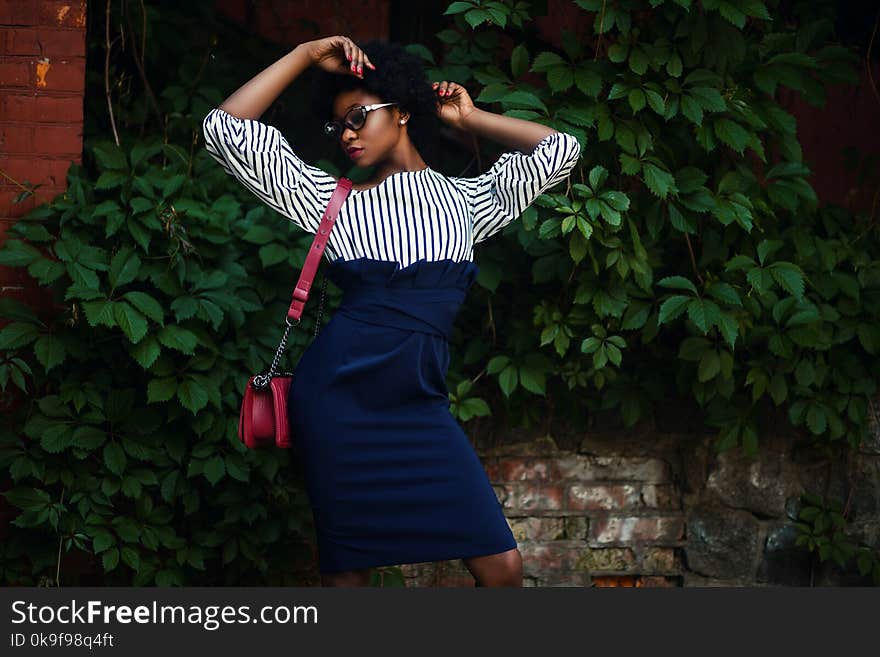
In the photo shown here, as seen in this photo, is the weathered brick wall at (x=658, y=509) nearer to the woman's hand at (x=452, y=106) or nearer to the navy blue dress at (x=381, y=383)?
the navy blue dress at (x=381, y=383)

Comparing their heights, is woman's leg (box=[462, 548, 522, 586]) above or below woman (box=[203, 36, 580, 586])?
below

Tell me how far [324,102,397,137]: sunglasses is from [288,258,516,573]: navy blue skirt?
1.09ft

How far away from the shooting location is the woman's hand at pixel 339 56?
9.15 feet

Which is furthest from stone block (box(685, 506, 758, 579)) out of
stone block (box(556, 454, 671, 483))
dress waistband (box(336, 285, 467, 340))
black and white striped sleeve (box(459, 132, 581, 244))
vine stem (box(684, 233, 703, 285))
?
dress waistband (box(336, 285, 467, 340))

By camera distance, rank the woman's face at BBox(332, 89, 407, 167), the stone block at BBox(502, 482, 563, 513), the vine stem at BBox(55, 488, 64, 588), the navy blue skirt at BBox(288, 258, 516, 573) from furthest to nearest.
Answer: the stone block at BBox(502, 482, 563, 513)
the vine stem at BBox(55, 488, 64, 588)
the woman's face at BBox(332, 89, 407, 167)
the navy blue skirt at BBox(288, 258, 516, 573)

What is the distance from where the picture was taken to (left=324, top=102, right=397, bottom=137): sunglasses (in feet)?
9.14

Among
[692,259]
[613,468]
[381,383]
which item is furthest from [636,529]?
[381,383]

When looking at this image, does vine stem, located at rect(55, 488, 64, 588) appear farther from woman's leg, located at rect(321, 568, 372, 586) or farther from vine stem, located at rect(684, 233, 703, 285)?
vine stem, located at rect(684, 233, 703, 285)

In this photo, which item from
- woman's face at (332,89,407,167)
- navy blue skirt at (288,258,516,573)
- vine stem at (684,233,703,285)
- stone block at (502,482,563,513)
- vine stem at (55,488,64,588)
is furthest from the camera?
stone block at (502,482,563,513)

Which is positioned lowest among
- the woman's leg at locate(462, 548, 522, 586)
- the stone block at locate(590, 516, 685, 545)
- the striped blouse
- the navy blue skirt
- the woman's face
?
the stone block at locate(590, 516, 685, 545)

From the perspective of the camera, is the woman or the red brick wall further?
the red brick wall

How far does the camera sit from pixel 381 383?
2.71m

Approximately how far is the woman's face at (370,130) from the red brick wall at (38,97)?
1.18 m

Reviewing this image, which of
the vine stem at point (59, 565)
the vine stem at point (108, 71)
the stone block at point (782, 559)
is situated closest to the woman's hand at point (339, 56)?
the vine stem at point (108, 71)
